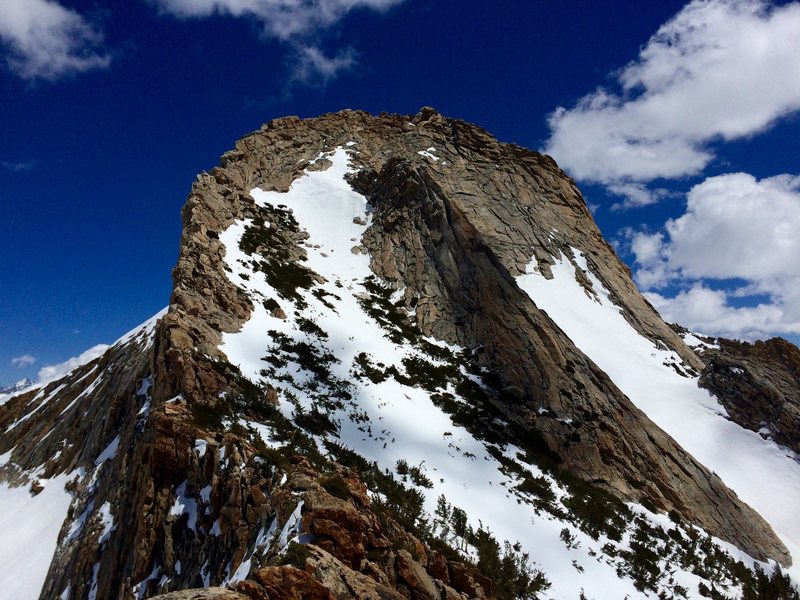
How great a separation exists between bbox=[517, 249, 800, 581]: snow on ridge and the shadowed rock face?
0.80 metres

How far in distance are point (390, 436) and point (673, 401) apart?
26.2 meters

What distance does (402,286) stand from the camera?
3509 cm

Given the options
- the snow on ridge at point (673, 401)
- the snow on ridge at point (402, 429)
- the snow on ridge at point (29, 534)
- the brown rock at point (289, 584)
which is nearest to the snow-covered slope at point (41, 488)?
the snow on ridge at point (29, 534)

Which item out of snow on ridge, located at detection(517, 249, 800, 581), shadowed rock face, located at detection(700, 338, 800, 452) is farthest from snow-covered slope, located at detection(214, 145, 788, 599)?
shadowed rock face, located at detection(700, 338, 800, 452)

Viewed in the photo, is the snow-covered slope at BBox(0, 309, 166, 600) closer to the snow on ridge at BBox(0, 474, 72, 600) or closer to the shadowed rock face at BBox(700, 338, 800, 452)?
the snow on ridge at BBox(0, 474, 72, 600)

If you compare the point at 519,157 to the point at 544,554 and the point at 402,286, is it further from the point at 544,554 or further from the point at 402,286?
the point at 544,554

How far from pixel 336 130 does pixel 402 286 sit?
3826 centimetres

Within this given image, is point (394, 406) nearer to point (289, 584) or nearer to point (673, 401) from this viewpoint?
point (289, 584)

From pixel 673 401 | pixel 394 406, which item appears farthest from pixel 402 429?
pixel 673 401

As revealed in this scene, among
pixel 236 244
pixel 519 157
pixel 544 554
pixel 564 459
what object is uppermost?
pixel 519 157

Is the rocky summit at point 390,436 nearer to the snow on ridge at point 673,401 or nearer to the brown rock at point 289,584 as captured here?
the brown rock at point 289,584

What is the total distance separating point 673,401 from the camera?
33281 mm

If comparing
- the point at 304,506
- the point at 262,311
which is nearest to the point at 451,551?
the point at 304,506

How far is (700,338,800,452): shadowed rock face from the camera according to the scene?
95.7 feet
